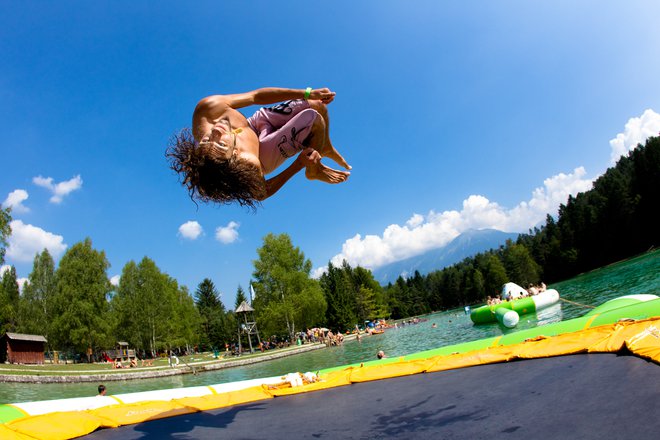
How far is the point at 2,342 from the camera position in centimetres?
2900

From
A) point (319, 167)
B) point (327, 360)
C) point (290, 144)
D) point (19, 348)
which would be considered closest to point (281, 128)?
point (290, 144)

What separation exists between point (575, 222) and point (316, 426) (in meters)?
72.2

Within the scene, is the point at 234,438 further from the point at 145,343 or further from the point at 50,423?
the point at 145,343

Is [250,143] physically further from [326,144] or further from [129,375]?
[129,375]

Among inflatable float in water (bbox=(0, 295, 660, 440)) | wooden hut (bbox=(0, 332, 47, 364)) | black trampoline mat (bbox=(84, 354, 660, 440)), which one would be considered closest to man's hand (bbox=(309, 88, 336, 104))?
black trampoline mat (bbox=(84, 354, 660, 440))

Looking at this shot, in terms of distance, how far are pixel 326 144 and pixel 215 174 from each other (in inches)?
44.6

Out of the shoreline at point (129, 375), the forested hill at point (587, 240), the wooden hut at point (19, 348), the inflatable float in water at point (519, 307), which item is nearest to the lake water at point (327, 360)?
the inflatable float in water at point (519, 307)

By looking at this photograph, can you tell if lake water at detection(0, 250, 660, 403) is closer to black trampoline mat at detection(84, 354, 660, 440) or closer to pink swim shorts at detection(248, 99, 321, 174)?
black trampoline mat at detection(84, 354, 660, 440)

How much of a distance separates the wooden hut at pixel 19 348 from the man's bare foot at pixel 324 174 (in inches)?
1375

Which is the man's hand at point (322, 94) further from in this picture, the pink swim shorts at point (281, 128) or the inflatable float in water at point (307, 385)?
the inflatable float in water at point (307, 385)

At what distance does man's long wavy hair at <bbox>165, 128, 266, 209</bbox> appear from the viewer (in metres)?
2.51

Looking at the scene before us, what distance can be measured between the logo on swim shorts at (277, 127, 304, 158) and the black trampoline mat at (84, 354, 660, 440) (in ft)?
6.78

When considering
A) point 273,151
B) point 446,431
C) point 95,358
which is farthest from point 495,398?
point 95,358

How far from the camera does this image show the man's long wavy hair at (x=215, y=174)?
8.23 ft
